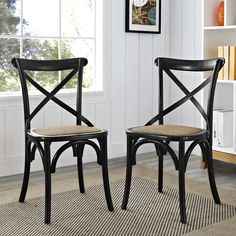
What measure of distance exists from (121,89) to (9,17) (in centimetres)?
122

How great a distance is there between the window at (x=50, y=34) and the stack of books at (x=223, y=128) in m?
1.10

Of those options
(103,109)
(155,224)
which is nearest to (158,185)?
(155,224)

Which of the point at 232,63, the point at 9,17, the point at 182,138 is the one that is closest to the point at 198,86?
the point at 182,138

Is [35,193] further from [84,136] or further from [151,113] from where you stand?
[151,113]

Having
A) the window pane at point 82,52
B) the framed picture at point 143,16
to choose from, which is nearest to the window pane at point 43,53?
the window pane at point 82,52

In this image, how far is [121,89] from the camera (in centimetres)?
443

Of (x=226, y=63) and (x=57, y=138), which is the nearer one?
(x=57, y=138)

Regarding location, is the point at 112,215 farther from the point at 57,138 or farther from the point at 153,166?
the point at 153,166

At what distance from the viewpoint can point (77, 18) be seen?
4211mm

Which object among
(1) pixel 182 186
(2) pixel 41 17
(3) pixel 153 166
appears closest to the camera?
(1) pixel 182 186

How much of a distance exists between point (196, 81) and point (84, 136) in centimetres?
196

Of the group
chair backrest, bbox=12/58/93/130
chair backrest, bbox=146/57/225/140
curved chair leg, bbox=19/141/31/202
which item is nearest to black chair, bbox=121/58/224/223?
chair backrest, bbox=146/57/225/140

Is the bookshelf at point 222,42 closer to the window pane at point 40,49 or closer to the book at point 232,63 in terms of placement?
the book at point 232,63

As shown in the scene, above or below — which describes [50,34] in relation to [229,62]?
above
